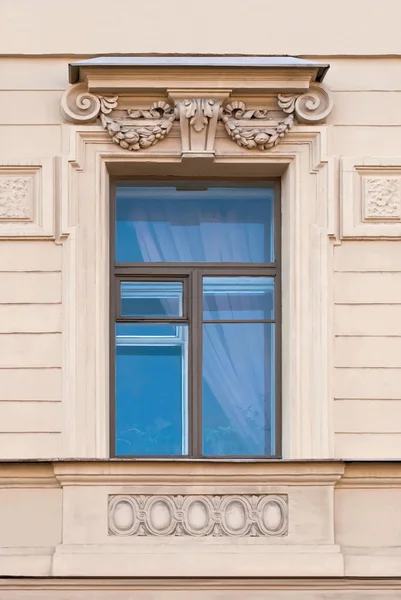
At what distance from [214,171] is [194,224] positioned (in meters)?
0.38

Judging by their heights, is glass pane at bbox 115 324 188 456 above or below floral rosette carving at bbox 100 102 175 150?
below

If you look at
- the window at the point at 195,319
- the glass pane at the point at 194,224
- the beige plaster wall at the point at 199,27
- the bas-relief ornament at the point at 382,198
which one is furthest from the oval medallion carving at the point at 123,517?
the beige plaster wall at the point at 199,27

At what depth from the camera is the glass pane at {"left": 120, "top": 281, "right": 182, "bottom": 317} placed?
10.2m

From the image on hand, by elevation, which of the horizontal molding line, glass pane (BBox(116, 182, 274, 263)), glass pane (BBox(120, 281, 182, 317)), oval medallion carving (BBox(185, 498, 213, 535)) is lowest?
the horizontal molding line

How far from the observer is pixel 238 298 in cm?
1030

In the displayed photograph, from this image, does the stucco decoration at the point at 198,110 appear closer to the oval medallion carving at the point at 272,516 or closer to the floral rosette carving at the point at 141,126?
the floral rosette carving at the point at 141,126

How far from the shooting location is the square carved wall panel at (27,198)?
9984 mm

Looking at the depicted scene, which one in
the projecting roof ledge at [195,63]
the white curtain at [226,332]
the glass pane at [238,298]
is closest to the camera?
the projecting roof ledge at [195,63]

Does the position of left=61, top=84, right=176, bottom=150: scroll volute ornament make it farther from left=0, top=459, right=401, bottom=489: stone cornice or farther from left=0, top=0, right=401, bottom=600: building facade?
left=0, top=459, right=401, bottom=489: stone cornice

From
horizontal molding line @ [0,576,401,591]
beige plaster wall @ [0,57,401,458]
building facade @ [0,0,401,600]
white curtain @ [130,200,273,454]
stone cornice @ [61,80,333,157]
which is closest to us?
horizontal molding line @ [0,576,401,591]

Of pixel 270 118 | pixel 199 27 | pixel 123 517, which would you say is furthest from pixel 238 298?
pixel 199 27

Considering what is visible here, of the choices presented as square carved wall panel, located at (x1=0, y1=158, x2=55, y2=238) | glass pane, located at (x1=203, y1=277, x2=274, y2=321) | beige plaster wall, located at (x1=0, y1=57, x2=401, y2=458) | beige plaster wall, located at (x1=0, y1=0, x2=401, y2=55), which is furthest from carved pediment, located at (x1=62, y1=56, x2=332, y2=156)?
glass pane, located at (x1=203, y1=277, x2=274, y2=321)

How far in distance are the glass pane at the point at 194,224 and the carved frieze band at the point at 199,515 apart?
5.41ft

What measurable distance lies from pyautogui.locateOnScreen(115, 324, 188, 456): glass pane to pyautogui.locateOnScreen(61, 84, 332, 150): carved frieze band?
4.16 ft
